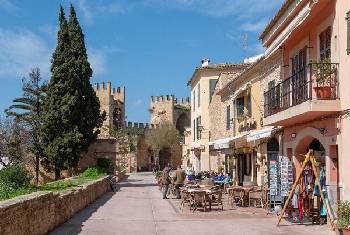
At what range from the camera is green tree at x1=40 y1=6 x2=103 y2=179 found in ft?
117

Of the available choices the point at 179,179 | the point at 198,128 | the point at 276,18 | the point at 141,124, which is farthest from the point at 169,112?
the point at 276,18

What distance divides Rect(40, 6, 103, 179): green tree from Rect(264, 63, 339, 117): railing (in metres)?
19.8

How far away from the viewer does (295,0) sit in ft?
50.5

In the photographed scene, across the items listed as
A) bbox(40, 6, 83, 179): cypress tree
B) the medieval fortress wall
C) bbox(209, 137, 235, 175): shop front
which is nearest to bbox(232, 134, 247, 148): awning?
bbox(209, 137, 235, 175): shop front

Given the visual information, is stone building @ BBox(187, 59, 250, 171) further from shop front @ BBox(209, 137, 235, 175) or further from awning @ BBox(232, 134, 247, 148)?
awning @ BBox(232, 134, 247, 148)

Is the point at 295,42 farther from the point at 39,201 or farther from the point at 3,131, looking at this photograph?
the point at 3,131

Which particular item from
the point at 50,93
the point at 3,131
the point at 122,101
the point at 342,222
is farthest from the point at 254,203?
the point at 122,101

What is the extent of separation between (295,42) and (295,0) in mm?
1749

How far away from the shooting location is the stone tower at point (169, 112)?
3573 inches

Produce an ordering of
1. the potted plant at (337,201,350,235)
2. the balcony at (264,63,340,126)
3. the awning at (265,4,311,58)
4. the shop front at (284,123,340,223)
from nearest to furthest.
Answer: the potted plant at (337,201,350,235)
the balcony at (264,63,340,126)
the shop front at (284,123,340,223)
the awning at (265,4,311,58)

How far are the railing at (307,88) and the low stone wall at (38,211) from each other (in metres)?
6.88

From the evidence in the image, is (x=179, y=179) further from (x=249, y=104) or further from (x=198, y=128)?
(x=198, y=128)

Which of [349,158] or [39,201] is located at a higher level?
[349,158]

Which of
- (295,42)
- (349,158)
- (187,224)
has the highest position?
(295,42)
